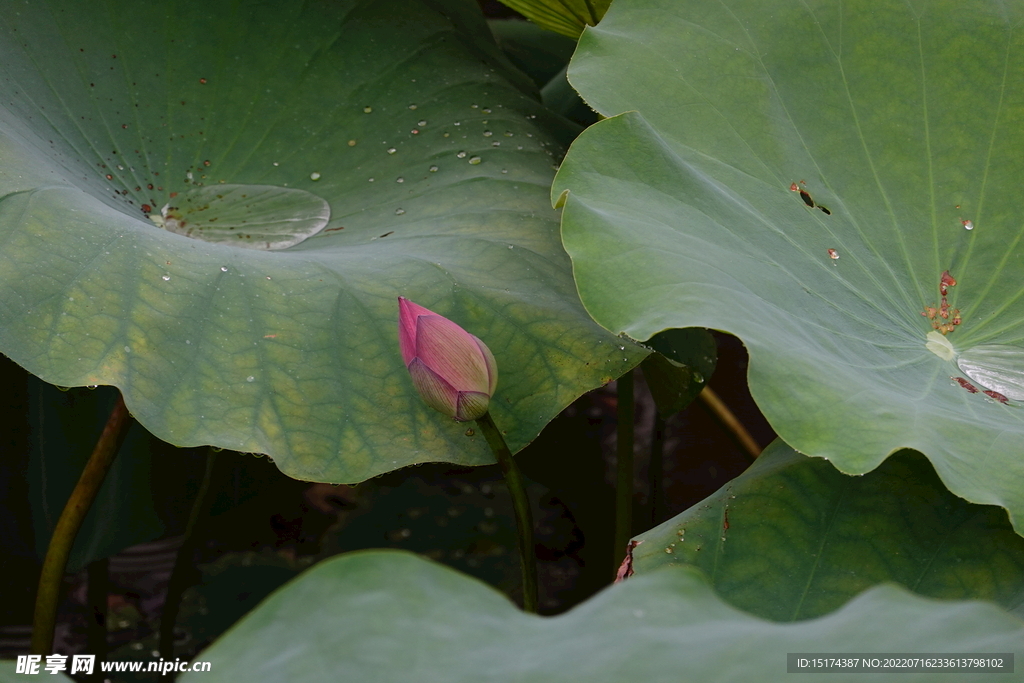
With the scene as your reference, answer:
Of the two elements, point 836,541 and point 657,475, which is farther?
point 657,475

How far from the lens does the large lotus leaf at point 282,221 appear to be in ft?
2.65

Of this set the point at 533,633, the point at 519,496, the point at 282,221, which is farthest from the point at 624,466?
the point at 533,633

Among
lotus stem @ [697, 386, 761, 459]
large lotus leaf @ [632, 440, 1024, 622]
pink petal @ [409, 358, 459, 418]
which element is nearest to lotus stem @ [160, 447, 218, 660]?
pink petal @ [409, 358, 459, 418]

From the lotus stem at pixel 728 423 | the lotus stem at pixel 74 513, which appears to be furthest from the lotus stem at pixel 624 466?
the lotus stem at pixel 74 513

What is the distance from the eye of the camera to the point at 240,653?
1.57ft

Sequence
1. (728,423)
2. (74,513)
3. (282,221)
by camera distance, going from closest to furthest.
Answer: (74,513), (282,221), (728,423)

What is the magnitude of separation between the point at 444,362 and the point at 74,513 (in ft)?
1.73

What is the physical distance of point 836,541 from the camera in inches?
30.0

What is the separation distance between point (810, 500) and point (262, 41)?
3.18 feet

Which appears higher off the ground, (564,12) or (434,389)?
(564,12)

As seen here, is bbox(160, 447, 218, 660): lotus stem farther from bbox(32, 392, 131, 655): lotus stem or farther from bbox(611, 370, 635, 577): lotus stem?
bbox(611, 370, 635, 577): lotus stem

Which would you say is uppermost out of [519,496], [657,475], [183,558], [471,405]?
[471,405]

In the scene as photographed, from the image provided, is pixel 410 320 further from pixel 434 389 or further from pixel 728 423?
pixel 728 423

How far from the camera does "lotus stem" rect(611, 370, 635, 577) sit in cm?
130
